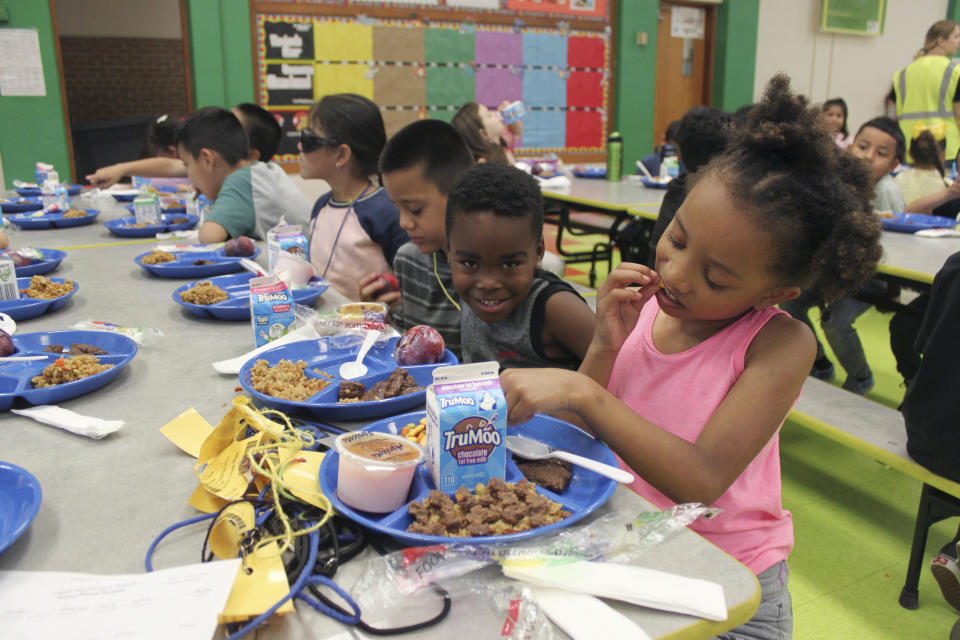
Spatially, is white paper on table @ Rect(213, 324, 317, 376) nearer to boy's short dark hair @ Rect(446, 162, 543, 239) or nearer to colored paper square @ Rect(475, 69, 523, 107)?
boy's short dark hair @ Rect(446, 162, 543, 239)

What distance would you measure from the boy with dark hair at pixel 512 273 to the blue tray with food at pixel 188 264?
3.50 ft

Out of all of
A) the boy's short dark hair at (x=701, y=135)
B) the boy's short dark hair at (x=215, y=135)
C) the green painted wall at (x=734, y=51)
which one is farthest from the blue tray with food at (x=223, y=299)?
the green painted wall at (x=734, y=51)

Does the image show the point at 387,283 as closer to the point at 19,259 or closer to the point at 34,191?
the point at 19,259

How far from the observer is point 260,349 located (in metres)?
1.50

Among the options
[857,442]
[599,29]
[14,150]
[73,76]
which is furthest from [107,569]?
[73,76]

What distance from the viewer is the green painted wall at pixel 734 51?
8281 millimetres

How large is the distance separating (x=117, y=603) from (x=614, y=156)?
516cm

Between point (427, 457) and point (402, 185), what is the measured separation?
121cm

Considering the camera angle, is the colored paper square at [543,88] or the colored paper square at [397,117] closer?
the colored paper square at [397,117]

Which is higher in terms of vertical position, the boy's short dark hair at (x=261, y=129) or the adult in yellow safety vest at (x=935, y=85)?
the adult in yellow safety vest at (x=935, y=85)

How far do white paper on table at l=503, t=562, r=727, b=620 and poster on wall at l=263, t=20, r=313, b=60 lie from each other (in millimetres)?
6522

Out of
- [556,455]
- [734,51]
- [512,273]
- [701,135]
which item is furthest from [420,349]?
[734,51]

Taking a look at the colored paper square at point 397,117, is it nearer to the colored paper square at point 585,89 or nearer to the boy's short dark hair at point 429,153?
the colored paper square at point 585,89

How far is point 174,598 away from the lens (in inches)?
27.9
